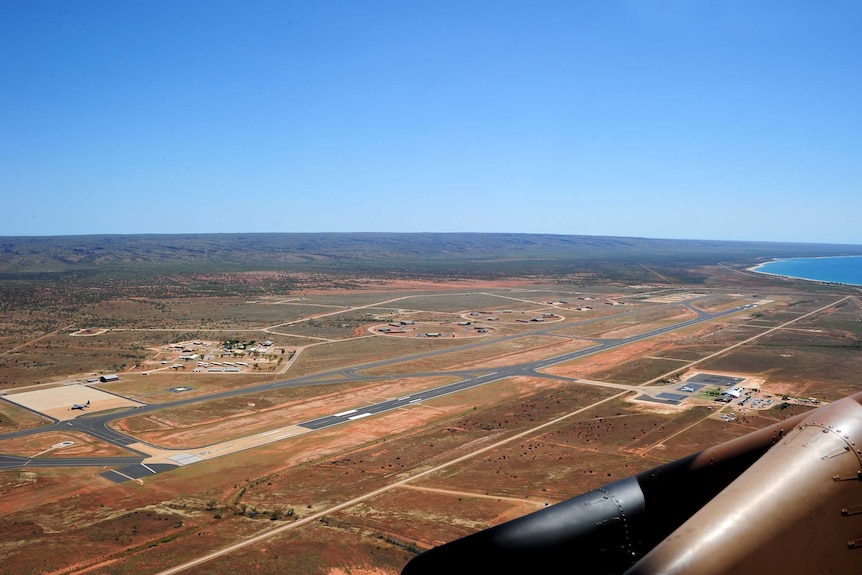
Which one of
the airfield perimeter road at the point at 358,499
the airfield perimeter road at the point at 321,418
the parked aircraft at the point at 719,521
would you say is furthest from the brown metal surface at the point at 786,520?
the airfield perimeter road at the point at 321,418

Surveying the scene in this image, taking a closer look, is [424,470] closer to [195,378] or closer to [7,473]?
[7,473]

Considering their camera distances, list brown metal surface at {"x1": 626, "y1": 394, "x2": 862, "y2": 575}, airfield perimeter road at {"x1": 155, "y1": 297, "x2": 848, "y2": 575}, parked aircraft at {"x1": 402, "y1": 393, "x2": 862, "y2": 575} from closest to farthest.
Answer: brown metal surface at {"x1": 626, "y1": 394, "x2": 862, "y2": 575} → parked aircraft at {"x1": 402, "y1": 393, "x2": 862, "y2": 575} → airfield perimeter road at {"x1": 155, "y1": 297, "x2": 848, "y2": 575}

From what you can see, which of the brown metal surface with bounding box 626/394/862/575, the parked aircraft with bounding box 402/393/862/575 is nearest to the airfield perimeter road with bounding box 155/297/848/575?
the parked aircraft with bounding box 402/393/862/575

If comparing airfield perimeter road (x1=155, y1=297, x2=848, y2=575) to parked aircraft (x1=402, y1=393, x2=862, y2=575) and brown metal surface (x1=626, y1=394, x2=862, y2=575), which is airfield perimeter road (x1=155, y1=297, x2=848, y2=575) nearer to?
parked aircraft (x1=402, y1=393, x2=862, y2=575)

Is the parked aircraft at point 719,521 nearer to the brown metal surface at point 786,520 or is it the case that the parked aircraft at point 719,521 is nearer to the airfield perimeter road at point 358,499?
the brown metal surface at point 786,520

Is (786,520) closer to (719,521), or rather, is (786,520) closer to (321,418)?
(719,521)

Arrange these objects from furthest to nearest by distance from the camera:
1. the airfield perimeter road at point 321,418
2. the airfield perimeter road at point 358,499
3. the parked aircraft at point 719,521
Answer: the airfield perimeter road at point 321,418 < the airfield perimeter road at point 358,499 < the parked aircraft at point 719,521

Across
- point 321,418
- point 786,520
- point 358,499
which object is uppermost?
point 786,520

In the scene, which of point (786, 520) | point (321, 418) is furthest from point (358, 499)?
point (786, 520)

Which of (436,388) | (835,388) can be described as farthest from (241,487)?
(835,388)
